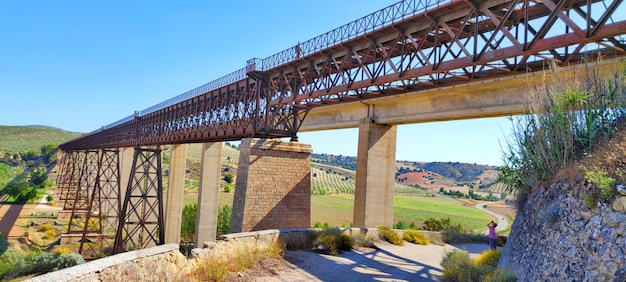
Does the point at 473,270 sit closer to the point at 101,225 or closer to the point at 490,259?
the point at 490,259

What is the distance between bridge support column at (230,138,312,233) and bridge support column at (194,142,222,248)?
46.4ft

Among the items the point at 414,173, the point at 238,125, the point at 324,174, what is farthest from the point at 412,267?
the point at 414,173

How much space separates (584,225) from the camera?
19.1 ft

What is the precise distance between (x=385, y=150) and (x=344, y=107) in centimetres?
355

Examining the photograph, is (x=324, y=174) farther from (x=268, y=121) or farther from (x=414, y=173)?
(x=268, y=121)

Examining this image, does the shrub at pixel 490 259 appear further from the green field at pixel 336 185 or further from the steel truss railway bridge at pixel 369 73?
the green field at pixel 336 185

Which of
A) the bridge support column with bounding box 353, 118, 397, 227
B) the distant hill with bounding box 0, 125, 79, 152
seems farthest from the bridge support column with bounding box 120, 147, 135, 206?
the distant hill with bounding box 0, 125, 79, 152

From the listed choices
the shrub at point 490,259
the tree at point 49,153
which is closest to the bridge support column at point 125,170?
the shrub at point 490,259

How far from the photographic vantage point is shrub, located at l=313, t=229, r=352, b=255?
12.0 meters

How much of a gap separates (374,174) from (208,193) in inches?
620

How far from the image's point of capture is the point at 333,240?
12.2 meters

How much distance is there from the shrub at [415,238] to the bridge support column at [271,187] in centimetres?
434

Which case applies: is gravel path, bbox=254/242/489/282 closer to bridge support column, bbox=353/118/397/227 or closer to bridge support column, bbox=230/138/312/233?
bridge support column, bbox=230/138/312/233

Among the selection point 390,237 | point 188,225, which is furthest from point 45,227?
point 390,237
